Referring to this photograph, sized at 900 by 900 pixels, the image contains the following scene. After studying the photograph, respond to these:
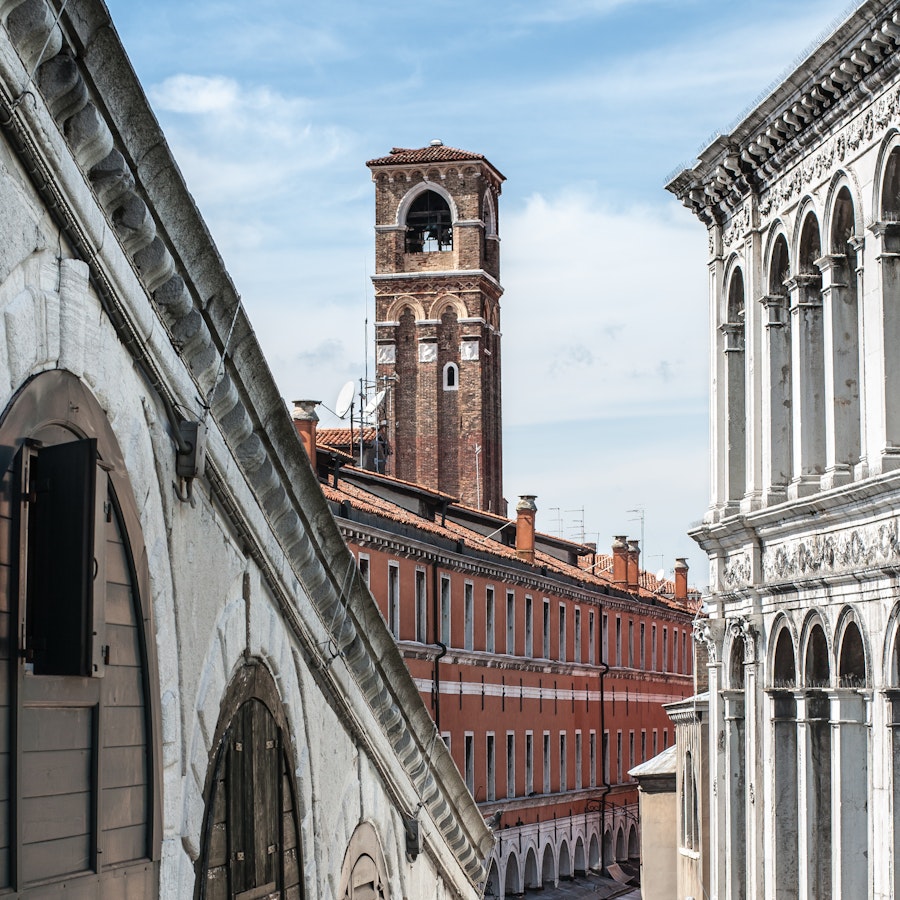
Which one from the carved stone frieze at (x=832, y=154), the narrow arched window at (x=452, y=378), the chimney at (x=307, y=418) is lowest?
the chimney at (x=307, y=418)

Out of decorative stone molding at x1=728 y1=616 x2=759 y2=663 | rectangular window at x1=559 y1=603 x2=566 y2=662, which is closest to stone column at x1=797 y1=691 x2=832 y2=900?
decorative stone molding at x1=728 y1=616 x2=759 y2=663

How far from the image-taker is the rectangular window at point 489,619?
155ft

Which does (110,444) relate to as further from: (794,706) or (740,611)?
(740,611)

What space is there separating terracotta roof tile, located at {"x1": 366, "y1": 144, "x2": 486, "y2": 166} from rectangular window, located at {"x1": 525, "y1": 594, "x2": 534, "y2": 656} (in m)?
31.7

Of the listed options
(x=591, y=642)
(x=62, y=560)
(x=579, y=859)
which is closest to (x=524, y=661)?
(x=591, y=642)

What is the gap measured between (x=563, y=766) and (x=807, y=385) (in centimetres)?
3278

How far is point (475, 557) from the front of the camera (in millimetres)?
45688

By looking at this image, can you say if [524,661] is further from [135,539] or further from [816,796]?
[135,539]

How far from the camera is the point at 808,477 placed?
23219mm

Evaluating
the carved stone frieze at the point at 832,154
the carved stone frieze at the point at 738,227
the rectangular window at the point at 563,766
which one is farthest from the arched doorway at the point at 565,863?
the carved stone frieze at the point at 832,154

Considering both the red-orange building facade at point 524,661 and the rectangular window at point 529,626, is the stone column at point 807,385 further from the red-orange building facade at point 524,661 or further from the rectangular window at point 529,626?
the rectangular window at point 529,626

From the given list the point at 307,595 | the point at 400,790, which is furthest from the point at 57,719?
the point at 400,790

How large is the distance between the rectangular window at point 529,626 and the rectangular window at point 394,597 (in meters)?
11.1

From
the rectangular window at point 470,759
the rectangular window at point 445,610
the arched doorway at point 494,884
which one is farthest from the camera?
the arched doorway at point 494,884
